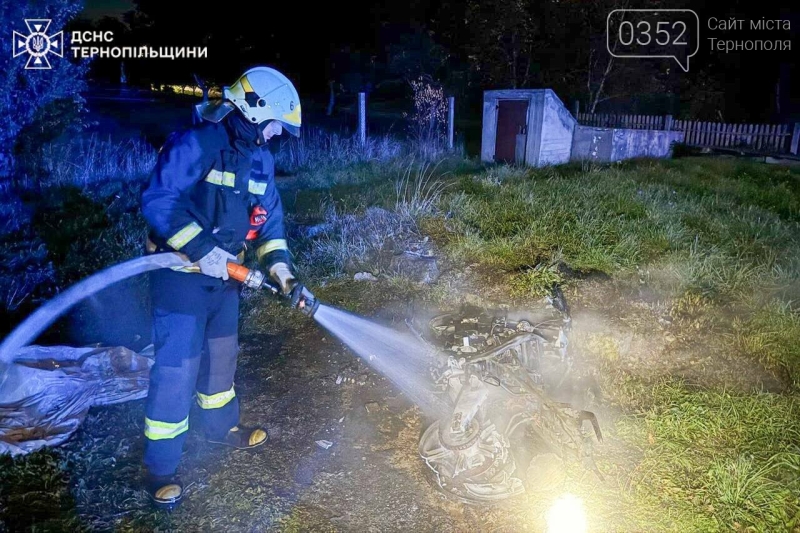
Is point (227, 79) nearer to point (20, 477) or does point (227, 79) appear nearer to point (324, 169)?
point (324, 169)

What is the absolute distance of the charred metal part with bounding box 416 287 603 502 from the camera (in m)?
2.79

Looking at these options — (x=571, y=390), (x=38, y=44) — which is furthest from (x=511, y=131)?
(x=571, y=390)

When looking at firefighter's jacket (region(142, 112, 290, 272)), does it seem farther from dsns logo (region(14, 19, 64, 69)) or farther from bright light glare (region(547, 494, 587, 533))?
dsns logo (region(14, 19, 64, 69))

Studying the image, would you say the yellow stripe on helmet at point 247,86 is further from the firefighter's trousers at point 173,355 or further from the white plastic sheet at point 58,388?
the white plastic sheet at point 58,388

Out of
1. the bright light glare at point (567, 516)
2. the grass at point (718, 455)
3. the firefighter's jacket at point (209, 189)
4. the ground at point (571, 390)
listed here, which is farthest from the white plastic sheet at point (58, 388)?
the grass at point (718, 455)

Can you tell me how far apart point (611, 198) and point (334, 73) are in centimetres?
1729

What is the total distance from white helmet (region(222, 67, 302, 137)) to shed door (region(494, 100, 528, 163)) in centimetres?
976

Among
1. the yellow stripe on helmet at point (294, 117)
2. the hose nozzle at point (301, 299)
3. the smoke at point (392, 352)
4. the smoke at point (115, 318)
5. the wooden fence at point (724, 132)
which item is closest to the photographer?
the yellow stripe on helmet at point (294, 117)

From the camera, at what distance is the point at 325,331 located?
4590 mm

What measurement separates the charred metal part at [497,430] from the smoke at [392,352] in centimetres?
40

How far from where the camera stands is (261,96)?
8.68 feet

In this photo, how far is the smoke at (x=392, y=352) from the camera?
361cm

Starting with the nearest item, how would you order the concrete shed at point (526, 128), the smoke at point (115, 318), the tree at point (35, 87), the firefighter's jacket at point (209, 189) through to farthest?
1. the firefighter's jacket at point (209, 189)
2. the smoke at point (115, 318)
3. the tree at point (35, 87)
4. the concrete shed at point (526, 128)

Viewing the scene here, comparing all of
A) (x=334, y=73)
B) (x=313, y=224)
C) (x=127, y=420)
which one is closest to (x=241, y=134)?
(x=127, y=420)
